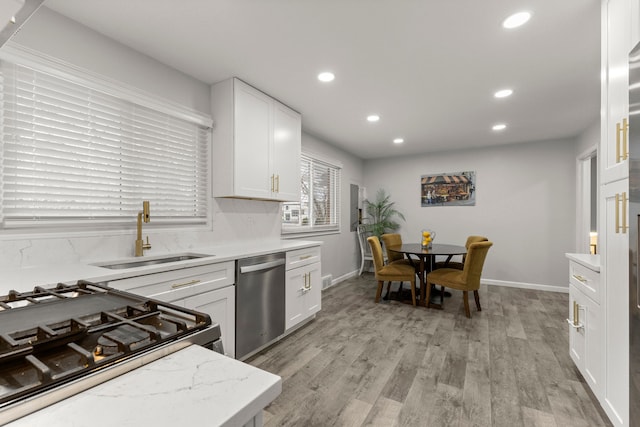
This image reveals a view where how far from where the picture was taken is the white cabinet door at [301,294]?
292 cm

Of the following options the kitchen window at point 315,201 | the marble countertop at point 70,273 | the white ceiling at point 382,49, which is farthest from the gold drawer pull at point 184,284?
the kitchen window at point 315,201

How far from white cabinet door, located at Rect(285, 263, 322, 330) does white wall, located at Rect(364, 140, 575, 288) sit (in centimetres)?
320

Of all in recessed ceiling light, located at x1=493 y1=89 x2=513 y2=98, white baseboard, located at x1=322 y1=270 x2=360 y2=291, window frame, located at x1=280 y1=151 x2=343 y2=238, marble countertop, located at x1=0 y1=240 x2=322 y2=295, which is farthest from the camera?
white baseboard, located at x1=322 y1=270 x2=360 y2=291

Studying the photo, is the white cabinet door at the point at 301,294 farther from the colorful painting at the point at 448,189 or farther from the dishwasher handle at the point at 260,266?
the colorful painting at the point at 448,189

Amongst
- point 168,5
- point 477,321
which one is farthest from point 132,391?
point 477,321

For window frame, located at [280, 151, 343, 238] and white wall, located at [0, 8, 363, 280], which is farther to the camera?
window frame, located at [280, 151, 343, 238]

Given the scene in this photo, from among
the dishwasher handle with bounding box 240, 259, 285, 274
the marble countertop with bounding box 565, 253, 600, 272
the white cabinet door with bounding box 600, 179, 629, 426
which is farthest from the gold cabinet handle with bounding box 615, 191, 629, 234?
the dishwasher handle with bounding box 240, 259, 285, 274

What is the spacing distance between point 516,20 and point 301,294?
9.31 feet

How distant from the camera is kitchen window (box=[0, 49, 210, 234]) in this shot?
1729 millimetres

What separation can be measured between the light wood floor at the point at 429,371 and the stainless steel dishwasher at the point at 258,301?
0.18 metres

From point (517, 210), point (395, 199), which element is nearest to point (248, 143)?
point (395, 199)

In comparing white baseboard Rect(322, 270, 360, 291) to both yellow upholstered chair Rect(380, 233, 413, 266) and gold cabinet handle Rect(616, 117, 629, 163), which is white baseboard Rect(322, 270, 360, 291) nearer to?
yellow upholstered chair Rect(380, 233, 413, 266)

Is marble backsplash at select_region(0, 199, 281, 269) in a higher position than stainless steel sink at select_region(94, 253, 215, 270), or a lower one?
higher

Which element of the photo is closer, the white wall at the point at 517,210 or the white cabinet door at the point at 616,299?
the white cabinet door at the point at 616,299
